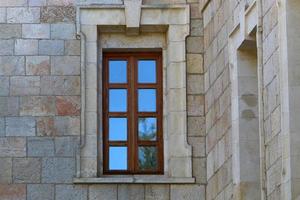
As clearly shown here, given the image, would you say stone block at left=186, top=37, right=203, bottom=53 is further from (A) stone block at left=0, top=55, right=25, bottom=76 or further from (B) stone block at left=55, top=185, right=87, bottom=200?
(B) stone block at left=55, top=185, right=87, bottom=200

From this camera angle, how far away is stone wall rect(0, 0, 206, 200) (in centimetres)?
1573

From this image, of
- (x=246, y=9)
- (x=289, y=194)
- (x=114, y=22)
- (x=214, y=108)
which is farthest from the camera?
(x=114, y=22)

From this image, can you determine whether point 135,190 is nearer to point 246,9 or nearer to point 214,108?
point 214,108

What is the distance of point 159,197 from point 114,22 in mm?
2389

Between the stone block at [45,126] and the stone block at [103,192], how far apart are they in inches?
35.6

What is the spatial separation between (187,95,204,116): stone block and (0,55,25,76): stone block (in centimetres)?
221

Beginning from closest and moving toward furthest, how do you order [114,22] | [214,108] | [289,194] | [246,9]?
[289,194], [246,9], [214,108], [114,22]

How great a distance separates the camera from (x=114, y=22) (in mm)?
16250

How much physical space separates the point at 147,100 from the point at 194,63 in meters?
0.80

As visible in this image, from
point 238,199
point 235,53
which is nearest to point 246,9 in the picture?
point 235,53

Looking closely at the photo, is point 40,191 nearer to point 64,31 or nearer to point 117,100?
point 117,100

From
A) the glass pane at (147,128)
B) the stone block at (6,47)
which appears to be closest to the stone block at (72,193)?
the glass pane at (147,128)

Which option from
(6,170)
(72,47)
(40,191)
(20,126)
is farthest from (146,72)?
(6,170)

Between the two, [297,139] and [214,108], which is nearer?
[297,139]
